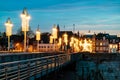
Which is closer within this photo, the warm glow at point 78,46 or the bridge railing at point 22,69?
A: the bridge railing at point 22,69

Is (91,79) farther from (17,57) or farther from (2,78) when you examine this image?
(2,78)

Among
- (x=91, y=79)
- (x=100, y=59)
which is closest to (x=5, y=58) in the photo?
(x=91, y=79)

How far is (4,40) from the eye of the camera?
511 ft

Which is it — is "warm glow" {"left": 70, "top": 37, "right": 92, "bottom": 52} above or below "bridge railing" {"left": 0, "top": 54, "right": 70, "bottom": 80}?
above

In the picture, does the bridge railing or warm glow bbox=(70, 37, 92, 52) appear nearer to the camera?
the bridge railing

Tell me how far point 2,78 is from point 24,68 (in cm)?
419

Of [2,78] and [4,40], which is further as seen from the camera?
[4,40]

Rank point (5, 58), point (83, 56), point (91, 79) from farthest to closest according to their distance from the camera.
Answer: point (83, 56) → point (91, 79) → point (5, 58)

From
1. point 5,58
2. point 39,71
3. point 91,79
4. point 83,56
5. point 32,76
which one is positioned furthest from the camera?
point 83,56

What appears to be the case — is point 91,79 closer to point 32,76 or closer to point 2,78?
point 32,76

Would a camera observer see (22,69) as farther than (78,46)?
No

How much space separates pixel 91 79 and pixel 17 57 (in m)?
25.3

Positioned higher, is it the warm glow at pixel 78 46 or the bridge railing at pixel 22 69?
the warm glow at pixel 78 46

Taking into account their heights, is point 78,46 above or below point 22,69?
above
